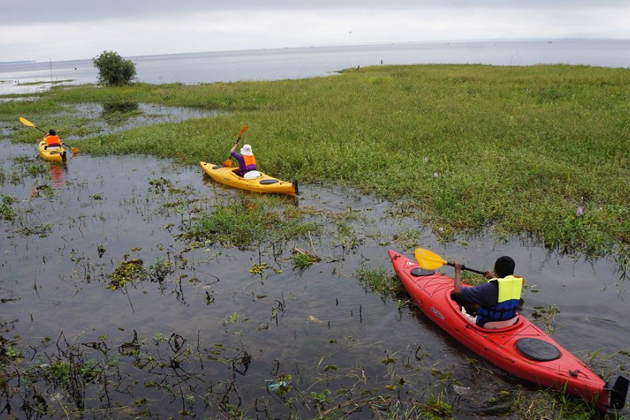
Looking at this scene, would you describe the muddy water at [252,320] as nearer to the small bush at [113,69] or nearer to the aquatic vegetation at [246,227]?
the aquatic vegetation at [246,227]

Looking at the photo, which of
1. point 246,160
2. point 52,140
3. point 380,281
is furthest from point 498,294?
point 52,140

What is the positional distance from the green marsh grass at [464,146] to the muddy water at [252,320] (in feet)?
3.26

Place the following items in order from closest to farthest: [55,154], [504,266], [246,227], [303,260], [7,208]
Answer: [504,266] < [303,260] < [246,227] < [7,208] < [55,154]

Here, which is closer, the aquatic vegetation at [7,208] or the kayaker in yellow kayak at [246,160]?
the aquatic vegetation at [7,208]

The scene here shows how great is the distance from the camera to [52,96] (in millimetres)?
36688

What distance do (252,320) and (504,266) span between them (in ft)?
11.8

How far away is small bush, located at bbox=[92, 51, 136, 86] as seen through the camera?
1590 inches

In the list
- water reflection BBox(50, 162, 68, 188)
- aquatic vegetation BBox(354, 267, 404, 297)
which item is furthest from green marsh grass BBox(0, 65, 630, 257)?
aquatic vegetation BBox(354, 267, 404, 297)

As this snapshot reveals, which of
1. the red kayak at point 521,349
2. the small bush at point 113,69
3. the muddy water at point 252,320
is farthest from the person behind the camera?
the small bush at point 113,69

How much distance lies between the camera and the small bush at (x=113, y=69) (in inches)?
1590

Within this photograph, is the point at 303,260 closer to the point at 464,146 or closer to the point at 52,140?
the point at 464,146

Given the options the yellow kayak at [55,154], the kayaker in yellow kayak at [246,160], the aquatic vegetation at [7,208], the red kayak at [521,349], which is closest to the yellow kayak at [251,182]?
the kayaker in yellow kayak at [246,160]

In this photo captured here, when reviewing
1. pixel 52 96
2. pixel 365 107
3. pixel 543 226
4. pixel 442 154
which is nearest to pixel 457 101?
pixel 365 107

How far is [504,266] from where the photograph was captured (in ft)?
18.1
